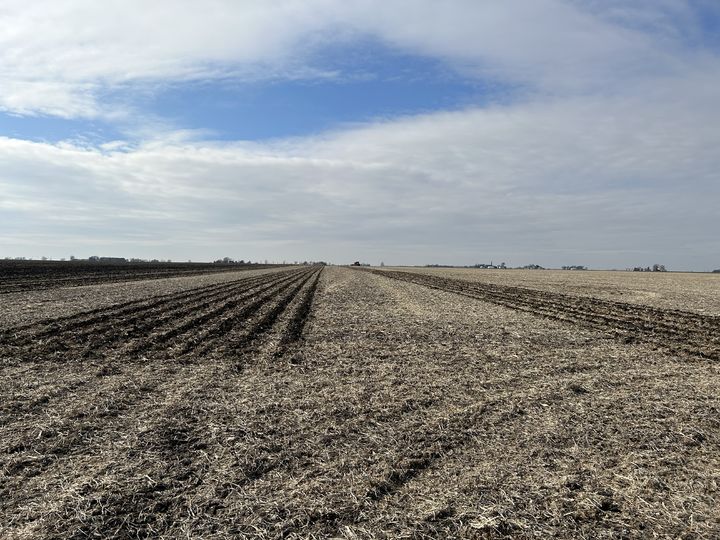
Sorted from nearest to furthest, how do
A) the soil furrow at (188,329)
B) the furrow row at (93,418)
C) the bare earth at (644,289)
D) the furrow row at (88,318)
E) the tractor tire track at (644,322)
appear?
the furrow row at (93,418), the soil furrow at (188,329), the tractor tire track at (644,322), the furrow row at (88,318), the bare earth at (644,289)

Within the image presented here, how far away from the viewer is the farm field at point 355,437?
475 cm

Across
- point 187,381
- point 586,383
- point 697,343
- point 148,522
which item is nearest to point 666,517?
point 148,522

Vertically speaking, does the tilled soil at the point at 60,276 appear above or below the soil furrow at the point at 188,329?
above

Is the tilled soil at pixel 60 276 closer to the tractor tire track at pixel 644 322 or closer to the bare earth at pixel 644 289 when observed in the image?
the tractor tire track at pixel 644 322

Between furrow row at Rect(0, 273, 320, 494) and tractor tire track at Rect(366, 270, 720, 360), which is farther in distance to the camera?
tractor tire track at Rect(366, 270, 720, 360)

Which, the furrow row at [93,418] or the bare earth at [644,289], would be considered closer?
the furrow row at [93,418]

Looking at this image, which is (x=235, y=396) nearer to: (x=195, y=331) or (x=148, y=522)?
(x=148, y=522)

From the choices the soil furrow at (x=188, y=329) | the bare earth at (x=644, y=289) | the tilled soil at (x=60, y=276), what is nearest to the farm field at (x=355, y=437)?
the soil furrow at (x=188, y=329)

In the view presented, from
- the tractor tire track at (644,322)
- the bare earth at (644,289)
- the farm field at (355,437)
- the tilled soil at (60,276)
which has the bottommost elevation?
the farm field at (355,437)

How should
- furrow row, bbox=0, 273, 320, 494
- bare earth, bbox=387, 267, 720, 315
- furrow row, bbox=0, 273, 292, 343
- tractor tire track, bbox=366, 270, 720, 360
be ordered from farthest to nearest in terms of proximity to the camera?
bare earth, bbox=387, 267, 720, 315, furrow row, bbox=0, 273, 292, 343, tractor tire track, bbox=366, 270, 720, 360, furrow row, bbox=0, 273, 320, 494

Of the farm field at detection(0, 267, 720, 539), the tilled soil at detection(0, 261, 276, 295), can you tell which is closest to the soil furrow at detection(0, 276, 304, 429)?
the farm field at detection(0, 267, 720, 539)

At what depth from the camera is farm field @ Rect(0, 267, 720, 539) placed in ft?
15.6

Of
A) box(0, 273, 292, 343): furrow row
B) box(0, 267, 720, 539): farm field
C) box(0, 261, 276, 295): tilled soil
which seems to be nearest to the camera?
box(0, 267, 720, 539): farm field

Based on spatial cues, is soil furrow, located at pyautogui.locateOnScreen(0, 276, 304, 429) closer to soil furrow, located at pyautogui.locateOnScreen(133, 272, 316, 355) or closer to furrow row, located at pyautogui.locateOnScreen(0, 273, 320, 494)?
furrow row, located at pyautogui.locateOnScreen(0, 273, 320, 494)
